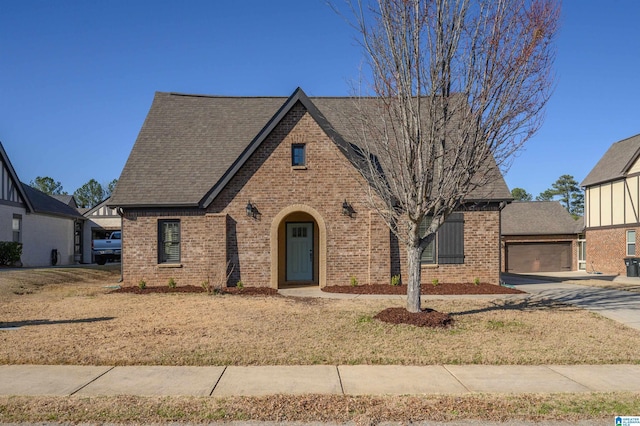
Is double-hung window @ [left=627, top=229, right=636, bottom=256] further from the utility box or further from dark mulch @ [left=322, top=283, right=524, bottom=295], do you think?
dark mulch @ [left=322, top=283, right=524, bottom=295]

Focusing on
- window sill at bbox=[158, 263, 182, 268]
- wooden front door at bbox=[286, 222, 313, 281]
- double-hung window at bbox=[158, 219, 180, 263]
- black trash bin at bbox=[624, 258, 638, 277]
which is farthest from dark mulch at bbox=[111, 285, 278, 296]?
black trash bin at bbox=[624, 258, 638, 277]

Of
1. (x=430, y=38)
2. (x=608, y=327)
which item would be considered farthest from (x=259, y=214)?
(x=608, y=327)

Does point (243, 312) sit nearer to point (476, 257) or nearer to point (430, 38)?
point (430, 38)

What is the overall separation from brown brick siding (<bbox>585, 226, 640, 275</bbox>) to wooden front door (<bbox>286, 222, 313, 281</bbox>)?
19700 mm

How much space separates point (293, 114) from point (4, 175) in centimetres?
1763

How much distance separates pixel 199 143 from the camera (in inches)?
818

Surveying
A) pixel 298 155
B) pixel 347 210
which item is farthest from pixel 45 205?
pixel 347 210

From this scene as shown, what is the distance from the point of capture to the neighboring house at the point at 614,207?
29.1 m

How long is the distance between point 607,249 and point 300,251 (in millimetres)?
21724

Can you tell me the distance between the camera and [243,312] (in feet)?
42.1

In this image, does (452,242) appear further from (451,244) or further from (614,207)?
(614,207)

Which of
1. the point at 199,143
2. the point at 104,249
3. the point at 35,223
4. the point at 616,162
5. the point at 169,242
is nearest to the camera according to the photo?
the point at 169,242

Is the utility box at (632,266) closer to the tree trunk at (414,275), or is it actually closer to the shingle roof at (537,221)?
the shingle roof at (537,221)

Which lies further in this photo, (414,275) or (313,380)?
(414,275)
